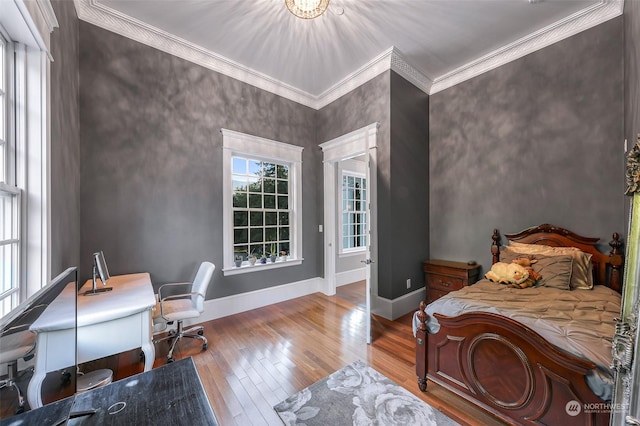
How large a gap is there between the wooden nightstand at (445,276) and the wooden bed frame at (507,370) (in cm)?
166

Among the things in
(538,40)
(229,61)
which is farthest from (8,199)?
(538,40)

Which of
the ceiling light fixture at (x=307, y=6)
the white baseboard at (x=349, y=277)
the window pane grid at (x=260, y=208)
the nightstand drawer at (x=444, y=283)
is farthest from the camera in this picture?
the white baseboard at (x=349, y=277)

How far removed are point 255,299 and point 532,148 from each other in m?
4.20

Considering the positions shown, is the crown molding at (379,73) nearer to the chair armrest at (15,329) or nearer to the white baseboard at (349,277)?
the white baseboard at (349,277)

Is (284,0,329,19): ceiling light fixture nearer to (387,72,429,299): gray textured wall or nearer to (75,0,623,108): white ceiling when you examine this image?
(75,0,623,108): white ceiling

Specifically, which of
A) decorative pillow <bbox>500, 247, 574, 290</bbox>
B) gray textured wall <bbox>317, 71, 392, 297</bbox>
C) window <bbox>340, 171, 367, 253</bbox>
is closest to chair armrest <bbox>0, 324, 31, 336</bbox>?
gray textured wall <bbox>317, 71, 392, 297</bbox>

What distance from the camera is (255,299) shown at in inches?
142

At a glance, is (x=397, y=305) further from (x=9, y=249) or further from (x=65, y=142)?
(x=65, y=142)

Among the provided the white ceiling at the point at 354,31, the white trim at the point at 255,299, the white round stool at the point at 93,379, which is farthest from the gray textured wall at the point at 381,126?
the white round stool at the point at 93,379

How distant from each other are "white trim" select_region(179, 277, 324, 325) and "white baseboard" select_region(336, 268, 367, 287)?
577 mm

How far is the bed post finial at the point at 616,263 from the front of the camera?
2387 millimetres

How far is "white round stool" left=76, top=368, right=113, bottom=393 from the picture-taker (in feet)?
6.27

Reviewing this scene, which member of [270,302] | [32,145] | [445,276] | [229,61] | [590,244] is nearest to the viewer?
[32,145]

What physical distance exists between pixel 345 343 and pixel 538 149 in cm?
327
